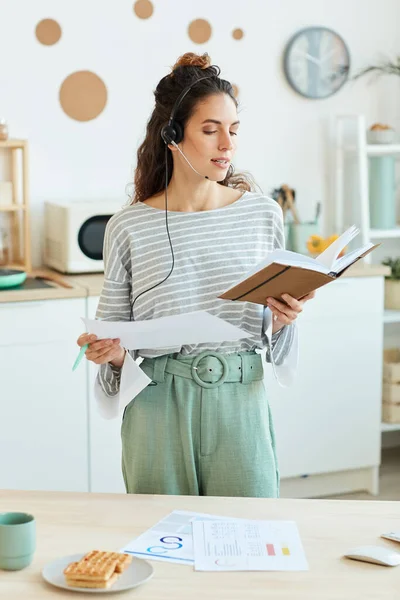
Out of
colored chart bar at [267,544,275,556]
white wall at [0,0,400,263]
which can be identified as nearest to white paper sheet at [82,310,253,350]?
colored chart bar at [267,544,275,556]

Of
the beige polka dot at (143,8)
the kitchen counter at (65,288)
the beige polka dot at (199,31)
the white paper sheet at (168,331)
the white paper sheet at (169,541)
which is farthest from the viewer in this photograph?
the beige polka dot at (199,31)

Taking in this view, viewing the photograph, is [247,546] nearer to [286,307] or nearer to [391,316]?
[286,307]

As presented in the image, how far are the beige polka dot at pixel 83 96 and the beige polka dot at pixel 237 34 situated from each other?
1.92 feet

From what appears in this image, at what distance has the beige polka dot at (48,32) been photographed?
3.57 m

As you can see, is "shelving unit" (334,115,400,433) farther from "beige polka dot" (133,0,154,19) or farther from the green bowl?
the green bowl

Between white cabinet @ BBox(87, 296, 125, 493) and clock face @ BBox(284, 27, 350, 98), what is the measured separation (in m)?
1.40

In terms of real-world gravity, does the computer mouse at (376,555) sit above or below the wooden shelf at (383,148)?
below

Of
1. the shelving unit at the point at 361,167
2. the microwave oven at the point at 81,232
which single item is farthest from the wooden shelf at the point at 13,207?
the shelving unit at the point at 361,167

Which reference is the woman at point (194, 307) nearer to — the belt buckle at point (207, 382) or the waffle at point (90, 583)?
the belt buckle at point (207, 382)

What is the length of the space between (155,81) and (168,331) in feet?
7.03

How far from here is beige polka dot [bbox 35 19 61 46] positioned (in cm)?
357

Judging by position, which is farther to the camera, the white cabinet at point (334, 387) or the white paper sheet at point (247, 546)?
the white cabinet at point (334, 387)

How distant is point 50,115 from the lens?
12.0ft

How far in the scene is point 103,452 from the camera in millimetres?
3369
